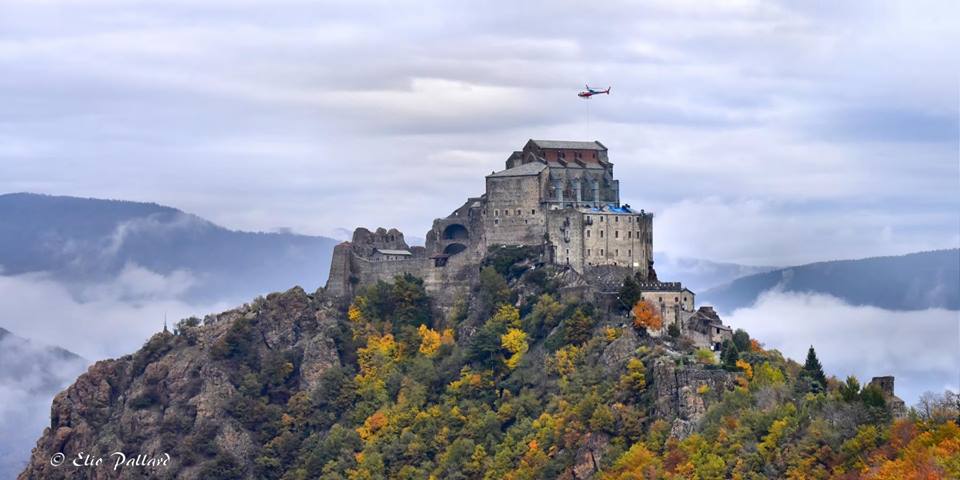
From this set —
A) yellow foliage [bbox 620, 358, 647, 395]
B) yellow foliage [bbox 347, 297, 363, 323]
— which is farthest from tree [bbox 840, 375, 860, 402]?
yellow foliage [bbox 347, 297, 363, 323]

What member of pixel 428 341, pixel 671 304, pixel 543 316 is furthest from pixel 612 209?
pixel 428 341

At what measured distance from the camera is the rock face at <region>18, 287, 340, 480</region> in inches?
5906

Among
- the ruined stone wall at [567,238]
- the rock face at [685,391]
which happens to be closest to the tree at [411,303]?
the ruined stone wall at [567,238]

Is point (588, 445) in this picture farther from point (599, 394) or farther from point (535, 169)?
point (535, 169)

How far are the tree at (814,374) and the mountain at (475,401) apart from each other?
0.13 metres

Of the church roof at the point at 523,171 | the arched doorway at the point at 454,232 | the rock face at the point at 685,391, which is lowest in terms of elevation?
the rock face at the point at 685,391

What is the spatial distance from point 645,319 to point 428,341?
21.7 m

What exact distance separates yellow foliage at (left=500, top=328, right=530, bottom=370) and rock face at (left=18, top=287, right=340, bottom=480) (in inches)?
668

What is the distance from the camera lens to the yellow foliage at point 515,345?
453ft

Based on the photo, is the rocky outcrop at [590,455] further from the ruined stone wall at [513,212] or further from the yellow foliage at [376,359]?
the yellow foliage at [376,359]

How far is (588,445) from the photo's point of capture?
124875 mm

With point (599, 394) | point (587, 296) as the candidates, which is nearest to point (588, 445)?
point (599, 394)

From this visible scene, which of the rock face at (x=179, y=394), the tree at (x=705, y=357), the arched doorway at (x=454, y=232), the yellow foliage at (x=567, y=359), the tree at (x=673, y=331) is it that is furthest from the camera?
the rock face at (x=179, y=394)

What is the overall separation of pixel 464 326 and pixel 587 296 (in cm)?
1203
